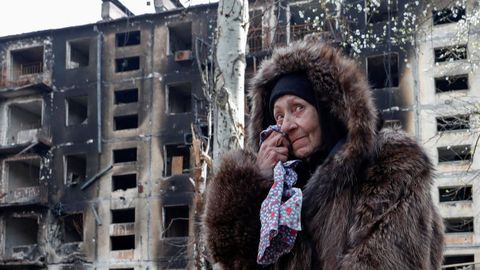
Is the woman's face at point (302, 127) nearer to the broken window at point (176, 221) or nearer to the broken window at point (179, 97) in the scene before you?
the broken window at point (176, 221)

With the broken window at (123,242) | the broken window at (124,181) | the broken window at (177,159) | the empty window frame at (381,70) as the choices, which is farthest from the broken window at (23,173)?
the empty window frame at (381,70)

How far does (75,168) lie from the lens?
32.8 meters

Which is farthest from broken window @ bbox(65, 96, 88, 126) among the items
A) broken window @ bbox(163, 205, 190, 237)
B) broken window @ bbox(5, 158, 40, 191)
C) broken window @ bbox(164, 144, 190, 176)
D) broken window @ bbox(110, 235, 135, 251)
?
broken window @ bbox(163, 205, 190, 237)

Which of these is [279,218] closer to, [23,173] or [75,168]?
[75,168]

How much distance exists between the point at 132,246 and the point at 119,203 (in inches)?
89.7

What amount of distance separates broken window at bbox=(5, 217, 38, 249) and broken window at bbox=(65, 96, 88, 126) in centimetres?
519

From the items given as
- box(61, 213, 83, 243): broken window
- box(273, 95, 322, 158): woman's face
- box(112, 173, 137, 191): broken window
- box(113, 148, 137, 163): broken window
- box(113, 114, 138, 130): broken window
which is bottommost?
box(61, 213, 83, 243): broken window

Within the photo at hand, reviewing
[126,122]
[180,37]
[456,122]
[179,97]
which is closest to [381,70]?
[179,97]

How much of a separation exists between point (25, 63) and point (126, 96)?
6063 mm

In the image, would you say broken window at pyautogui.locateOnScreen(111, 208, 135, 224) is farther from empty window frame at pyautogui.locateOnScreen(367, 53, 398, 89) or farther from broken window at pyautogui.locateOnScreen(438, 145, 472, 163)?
broken window at pyautogui.locateOnScreen(438, 145, 472, 163)

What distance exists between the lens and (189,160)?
3031 centimetres

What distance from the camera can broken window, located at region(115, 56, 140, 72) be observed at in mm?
32125

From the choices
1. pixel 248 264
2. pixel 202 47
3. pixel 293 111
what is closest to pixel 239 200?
pixel 248 264

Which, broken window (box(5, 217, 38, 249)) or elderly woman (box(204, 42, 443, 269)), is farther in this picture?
broken window (box(5, 217, 38, 249))
